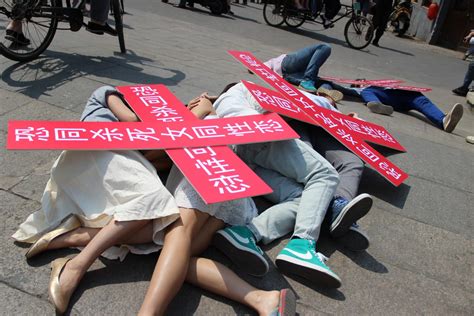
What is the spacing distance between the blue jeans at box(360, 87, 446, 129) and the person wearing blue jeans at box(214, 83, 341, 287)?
8.32ft

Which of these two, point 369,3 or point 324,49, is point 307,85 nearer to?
point 324,49

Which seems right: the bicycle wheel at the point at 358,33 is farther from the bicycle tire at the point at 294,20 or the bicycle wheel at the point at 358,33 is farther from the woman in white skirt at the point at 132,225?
the woman in white skirt at the point at 132,225

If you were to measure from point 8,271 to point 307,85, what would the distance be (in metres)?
3.57

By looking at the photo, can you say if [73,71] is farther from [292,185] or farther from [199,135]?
[292,185]

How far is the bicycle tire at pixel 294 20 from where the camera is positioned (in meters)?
10.2

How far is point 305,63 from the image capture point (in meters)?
4.95

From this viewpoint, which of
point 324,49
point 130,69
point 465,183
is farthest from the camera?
point 324,49

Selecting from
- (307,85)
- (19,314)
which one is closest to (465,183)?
(307,85)

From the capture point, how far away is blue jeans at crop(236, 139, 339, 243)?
2225 mm

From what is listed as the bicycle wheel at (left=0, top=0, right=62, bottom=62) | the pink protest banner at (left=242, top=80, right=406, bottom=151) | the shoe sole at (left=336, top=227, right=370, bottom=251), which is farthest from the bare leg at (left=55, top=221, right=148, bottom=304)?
the bicycle wheel at (left=0, top=0, right=62, bottom=62)

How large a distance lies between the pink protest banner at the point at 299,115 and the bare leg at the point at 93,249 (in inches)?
49.0

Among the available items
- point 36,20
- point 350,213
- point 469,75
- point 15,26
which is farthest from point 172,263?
point 469,75

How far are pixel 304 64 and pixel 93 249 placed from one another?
12.3 ft

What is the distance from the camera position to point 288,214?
232 centimetres
